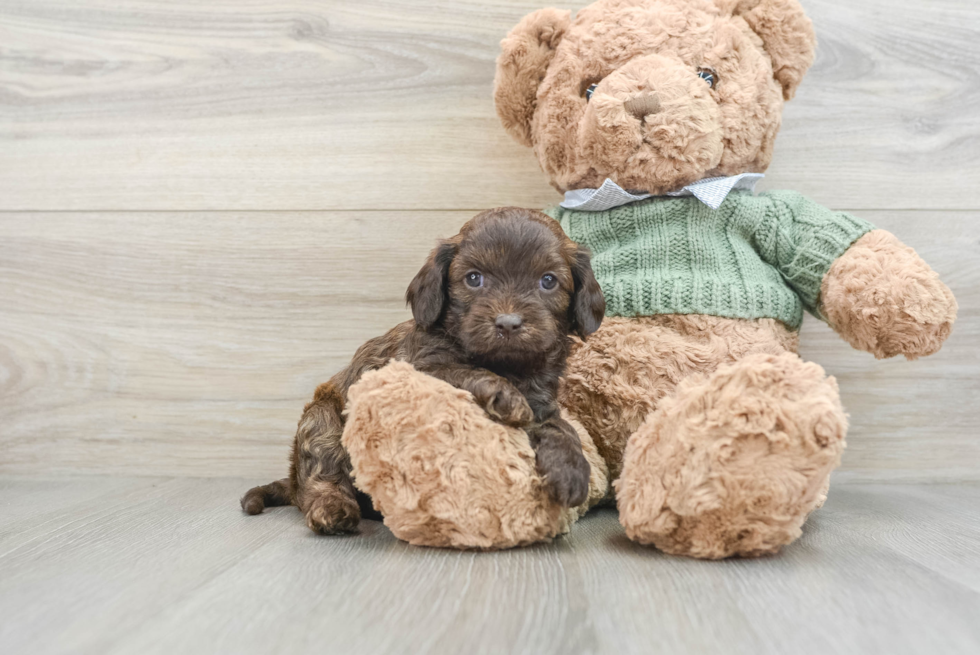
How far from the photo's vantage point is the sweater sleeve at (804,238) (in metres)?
1.36

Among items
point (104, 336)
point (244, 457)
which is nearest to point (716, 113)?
point (244, 457)

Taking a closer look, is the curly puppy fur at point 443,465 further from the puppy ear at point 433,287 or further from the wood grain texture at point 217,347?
the wood grain texture at point 217,347

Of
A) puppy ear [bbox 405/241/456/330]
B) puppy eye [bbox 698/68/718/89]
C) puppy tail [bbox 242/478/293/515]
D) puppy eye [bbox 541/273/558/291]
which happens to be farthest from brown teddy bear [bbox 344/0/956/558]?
puppy tail [bbox 242/478/293/515]

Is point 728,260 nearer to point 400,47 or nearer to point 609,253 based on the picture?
A: point 609,253

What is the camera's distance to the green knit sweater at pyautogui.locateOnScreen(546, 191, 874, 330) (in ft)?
4.46

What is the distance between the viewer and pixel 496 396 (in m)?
1.13

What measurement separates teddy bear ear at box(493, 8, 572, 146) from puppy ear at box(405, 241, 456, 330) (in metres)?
0.47

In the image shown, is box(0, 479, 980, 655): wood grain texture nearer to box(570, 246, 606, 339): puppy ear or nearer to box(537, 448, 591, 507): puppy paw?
box(537, 448, 591, 507): puppy paw

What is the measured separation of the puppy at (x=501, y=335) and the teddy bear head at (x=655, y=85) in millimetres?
259

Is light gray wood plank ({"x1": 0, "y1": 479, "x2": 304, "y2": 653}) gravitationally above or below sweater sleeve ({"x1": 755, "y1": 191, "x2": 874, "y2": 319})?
below

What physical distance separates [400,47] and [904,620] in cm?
160

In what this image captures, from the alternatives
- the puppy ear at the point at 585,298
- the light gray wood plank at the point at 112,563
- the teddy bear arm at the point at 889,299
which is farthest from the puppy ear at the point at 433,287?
the teddy bear arm at the point at 889,299

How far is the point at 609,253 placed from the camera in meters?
1.44

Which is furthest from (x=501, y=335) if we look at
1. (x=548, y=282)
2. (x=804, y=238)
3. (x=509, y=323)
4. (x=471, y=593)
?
(x=804, y=238)
